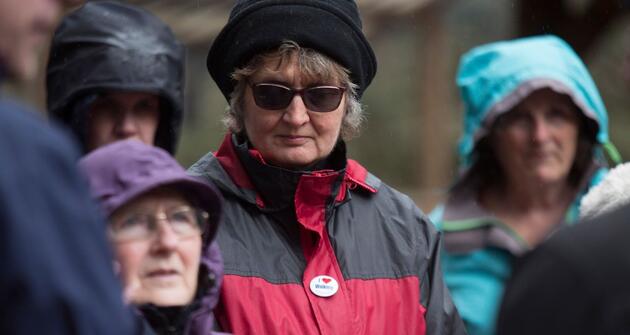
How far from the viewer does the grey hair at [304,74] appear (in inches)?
141

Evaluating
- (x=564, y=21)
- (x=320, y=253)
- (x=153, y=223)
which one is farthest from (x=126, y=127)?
(x=564, y=21)

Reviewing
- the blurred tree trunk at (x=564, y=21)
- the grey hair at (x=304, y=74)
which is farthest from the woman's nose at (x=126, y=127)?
the blurred tree trunk at (x=564, y=21)

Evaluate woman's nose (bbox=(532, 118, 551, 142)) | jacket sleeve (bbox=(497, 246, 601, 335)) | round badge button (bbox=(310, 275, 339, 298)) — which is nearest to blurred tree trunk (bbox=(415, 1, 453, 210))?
woman's nose (bbox=(532, 118, 551, 142))

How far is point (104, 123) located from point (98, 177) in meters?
1.19

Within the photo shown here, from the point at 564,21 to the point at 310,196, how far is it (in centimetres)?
485

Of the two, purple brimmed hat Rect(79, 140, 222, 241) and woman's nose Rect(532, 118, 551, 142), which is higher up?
purple brimmed hat Rect(79, 140, 222, 241)

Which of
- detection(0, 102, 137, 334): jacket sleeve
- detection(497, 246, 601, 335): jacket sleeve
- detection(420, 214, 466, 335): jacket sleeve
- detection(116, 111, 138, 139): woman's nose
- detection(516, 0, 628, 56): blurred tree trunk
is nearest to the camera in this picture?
detection(0, 102, 137, 334): jacket sleeve

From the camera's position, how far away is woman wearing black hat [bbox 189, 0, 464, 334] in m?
3.38

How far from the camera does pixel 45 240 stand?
1652 mm

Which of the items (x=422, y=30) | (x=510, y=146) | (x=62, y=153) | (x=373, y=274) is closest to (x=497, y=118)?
(x=510, y=146)

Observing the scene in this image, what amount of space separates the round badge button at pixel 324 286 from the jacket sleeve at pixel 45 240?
1609mm

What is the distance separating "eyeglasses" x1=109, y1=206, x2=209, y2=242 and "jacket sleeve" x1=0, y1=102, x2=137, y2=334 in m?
1.06

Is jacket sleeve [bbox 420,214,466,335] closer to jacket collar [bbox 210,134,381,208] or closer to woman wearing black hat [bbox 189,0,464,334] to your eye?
woman wearing black hat [bbox 189,0,464,334]

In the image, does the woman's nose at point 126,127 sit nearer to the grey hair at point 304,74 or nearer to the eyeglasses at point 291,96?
the grey hair at point 304,74
